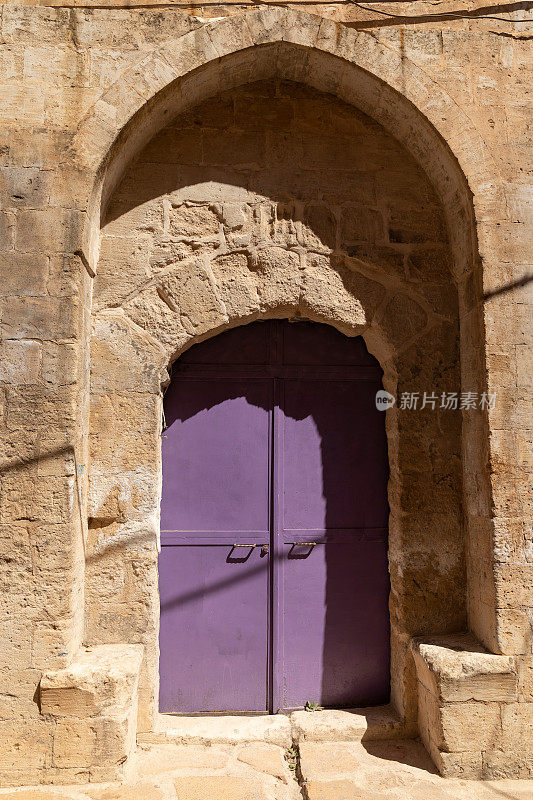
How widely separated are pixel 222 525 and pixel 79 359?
1214 millimetres

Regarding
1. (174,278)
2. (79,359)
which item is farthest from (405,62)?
(79,359)

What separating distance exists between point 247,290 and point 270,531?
54.1 inches

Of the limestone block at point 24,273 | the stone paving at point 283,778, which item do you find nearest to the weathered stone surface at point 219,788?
the stone paving at point 283,778

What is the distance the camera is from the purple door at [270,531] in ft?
10.6

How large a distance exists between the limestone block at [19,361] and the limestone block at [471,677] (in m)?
2.41

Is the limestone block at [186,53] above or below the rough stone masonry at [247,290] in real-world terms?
above

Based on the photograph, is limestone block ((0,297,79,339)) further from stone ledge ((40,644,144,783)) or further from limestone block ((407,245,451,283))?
limestone block ((407,245,451,283))

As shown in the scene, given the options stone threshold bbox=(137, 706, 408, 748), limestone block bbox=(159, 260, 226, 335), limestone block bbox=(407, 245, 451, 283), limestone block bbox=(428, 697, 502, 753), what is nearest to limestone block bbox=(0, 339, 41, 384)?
limestone block bbox=(159, 260, 226, 335)

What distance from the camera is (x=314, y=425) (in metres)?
3.37

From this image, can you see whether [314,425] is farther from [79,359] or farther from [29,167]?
[29,167]

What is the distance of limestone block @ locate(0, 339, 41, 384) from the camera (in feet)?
9.15

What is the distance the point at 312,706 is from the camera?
3.23 m

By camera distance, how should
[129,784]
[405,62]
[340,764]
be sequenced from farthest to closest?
[405,62], [340,764], [129,784]

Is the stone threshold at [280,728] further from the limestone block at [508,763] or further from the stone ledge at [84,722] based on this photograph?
the limestone block at [508,763]
